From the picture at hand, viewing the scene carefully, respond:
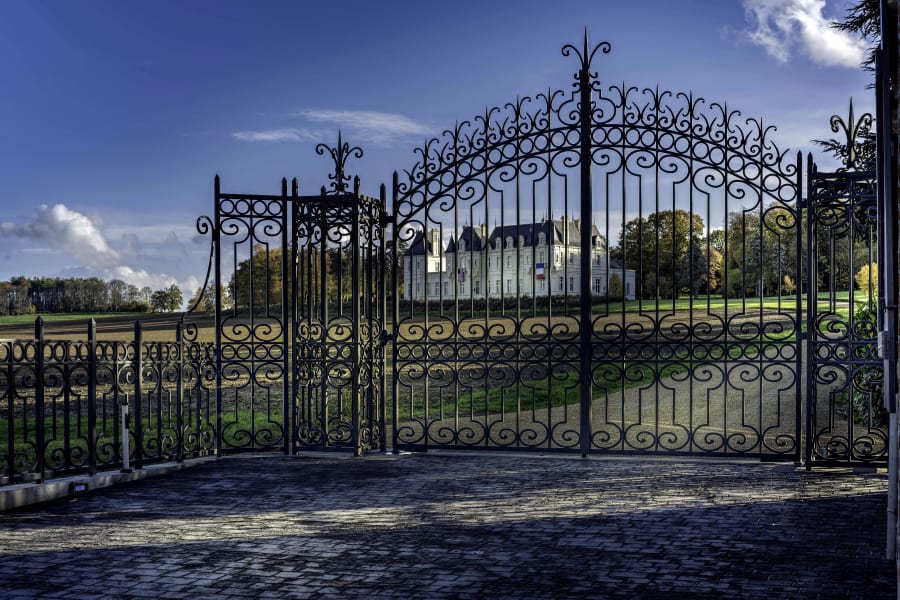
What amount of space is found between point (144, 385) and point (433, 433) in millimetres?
6895

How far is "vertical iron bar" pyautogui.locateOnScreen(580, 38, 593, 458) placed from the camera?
400 inches

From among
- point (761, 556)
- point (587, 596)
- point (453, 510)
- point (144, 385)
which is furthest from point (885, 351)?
point (144, 385)

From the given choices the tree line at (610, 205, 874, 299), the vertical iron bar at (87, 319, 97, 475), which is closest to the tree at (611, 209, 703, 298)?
the tree line at (610, 205, 874, 299)

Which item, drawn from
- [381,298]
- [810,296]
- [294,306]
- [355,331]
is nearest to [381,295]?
[381,298]

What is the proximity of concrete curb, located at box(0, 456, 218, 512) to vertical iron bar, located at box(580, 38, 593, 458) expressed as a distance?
5231mm

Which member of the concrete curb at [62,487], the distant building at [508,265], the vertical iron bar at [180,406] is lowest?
the concrete curb at [62,487]

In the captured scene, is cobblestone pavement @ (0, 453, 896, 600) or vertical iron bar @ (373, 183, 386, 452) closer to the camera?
cobblestone pavement @ (0, 453, 896, 600)

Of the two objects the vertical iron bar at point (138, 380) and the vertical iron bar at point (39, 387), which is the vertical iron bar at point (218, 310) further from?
the vertical iron bar at point (39, 387)

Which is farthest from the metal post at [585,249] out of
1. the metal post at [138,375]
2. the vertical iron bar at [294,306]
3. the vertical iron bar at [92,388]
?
the vertical iron bar at [92,388]

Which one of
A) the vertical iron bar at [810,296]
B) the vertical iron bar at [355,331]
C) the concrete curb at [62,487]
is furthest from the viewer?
the vertical iron bar at [355,331]

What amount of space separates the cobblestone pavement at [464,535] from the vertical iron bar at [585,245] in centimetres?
68

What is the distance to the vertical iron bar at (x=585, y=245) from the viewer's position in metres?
10.1

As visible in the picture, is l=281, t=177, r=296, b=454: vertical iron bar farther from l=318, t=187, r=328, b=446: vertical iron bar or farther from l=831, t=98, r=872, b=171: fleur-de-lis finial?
l=831, t=98, r=872, b=171: fleur-de-lis finial

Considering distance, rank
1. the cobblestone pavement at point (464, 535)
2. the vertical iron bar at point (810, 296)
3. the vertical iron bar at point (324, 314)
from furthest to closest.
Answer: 1. the vertical iron bar at point (324, 314)
2. the vertical iron bar at point (810, 296)
3. the cobblestone pavement at point (464, 535)
